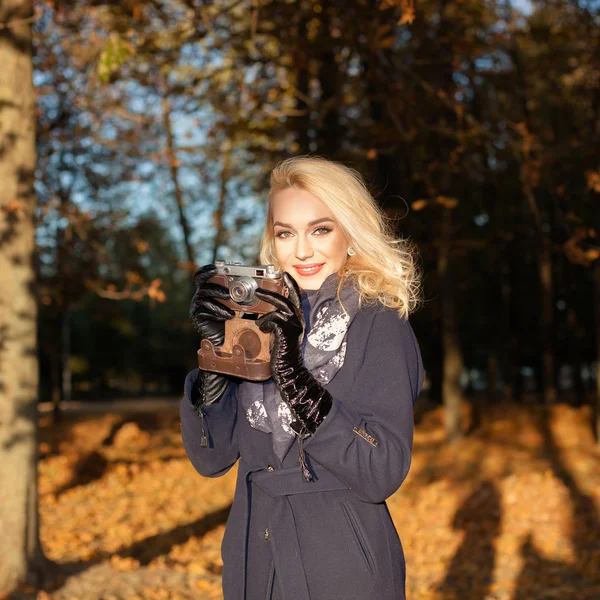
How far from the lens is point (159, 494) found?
11.1 metres

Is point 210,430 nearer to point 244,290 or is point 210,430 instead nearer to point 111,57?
point 244,290

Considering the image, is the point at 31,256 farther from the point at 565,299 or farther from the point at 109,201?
the point at 565,299

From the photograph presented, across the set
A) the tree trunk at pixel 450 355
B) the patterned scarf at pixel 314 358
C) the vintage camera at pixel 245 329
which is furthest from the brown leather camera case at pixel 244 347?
the tree trunk at pixel 450 355

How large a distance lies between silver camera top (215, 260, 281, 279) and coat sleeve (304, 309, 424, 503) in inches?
15.5

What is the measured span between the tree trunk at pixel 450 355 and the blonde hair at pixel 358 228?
11399 millimetres

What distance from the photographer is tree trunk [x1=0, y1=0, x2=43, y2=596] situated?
19.7 ft

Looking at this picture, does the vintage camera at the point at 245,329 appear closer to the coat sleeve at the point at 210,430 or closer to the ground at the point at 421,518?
the coat sleeve at the point at 210,430

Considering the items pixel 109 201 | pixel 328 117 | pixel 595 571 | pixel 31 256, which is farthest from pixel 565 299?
pixel 31 256

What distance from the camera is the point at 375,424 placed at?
2.38 meters

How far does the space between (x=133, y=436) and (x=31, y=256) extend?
1053 cm

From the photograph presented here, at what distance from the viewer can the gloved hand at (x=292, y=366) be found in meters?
2.28

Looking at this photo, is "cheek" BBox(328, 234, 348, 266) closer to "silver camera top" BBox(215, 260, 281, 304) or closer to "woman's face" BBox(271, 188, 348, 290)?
"woman's face" BBox(271, 188, 348, 290)

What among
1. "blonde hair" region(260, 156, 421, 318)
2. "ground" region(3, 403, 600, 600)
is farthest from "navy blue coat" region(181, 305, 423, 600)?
"ground" region(3, 403, 600, 600)

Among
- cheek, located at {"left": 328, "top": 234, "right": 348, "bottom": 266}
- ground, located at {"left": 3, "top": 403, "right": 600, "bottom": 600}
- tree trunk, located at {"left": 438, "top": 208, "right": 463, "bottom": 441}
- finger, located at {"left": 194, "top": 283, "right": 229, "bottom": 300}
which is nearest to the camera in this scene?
finger, located at {"left": 194, "top": 283, "right": 229, "bottom": 300}
